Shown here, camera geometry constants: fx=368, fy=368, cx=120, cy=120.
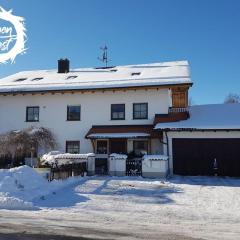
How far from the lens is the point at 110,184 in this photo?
1639 centimetres

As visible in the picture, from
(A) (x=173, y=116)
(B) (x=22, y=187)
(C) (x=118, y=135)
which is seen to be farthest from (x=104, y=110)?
(B) (x=22, y=187)

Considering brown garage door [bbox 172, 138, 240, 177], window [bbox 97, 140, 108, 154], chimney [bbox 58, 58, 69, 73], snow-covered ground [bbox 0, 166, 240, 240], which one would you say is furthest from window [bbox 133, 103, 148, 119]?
chimney [bbox 58, 58, 69, 73]

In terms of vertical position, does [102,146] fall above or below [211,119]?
below

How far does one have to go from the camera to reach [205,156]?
72.3 feet

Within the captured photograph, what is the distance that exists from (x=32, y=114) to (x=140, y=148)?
853cm

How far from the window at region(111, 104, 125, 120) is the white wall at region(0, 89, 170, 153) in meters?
0.23

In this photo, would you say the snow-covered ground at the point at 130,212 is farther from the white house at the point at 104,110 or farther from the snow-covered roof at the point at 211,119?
the white house at the point at 104,110

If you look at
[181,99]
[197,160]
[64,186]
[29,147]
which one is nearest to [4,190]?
[64,186]

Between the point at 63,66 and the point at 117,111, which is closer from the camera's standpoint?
the point at 117,111

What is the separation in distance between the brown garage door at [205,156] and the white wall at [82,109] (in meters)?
3.69

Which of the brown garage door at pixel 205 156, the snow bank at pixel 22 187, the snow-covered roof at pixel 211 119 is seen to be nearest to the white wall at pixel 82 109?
the snow-covered roof at pixel 211 119

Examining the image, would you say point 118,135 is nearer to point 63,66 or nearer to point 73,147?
point 73,147

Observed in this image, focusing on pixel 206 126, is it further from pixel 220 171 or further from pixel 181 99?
pixel 181 99

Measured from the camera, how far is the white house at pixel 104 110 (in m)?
24.3
